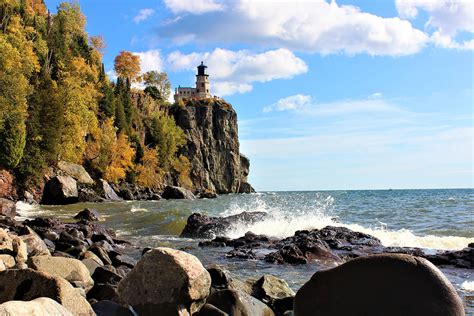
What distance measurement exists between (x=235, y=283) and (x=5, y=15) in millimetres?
52510

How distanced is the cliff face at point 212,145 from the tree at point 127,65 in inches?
606

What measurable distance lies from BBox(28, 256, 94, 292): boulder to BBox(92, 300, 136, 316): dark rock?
1518 millimetres

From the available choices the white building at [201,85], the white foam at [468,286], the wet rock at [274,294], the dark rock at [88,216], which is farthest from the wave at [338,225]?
the white building at [201,85]

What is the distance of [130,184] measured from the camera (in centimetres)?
7306

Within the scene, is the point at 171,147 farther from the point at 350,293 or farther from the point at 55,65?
the point at 350,293

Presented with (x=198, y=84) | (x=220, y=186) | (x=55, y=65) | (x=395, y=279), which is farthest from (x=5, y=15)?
(x=198, y=84)

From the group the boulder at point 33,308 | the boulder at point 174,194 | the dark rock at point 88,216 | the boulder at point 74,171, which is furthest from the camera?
the boulder at point 174,194

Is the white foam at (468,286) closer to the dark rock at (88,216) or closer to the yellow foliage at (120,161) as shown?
the dark rock at (88,216)

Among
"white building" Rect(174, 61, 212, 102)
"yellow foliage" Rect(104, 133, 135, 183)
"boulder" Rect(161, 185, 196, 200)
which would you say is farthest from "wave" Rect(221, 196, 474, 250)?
"white building" Rect(174, 61, 212, 102)

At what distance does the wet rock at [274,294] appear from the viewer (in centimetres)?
857

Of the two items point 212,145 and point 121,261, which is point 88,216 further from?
point 212,145

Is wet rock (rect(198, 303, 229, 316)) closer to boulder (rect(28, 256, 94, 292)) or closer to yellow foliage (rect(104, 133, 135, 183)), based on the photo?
boulder (rect(28, 256, 94, 292))

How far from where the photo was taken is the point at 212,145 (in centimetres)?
11644

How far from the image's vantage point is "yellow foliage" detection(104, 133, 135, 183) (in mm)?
65856
